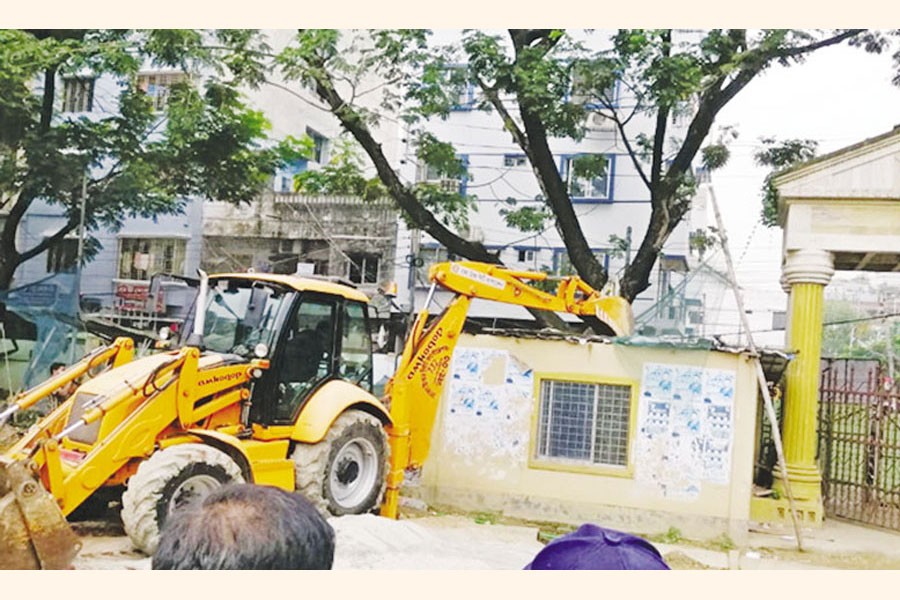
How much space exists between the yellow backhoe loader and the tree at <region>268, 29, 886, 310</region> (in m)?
1.12

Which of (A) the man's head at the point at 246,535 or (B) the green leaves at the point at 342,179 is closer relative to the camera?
(A) the man's head at the point at 246,535

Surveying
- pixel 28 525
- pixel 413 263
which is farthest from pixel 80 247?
pixel 28 525

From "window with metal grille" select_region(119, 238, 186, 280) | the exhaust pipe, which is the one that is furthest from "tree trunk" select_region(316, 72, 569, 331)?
the exhaust pipe

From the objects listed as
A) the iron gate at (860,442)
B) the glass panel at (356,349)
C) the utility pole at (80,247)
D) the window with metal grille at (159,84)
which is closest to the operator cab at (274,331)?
the glass panel at (356,349)

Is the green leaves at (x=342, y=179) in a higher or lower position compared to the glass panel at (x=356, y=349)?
higher

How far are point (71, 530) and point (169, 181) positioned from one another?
2707mm

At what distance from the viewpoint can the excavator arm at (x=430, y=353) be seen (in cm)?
573

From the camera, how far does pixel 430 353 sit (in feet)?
19.2

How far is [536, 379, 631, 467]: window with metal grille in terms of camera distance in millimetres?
6254

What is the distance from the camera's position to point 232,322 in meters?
4.96

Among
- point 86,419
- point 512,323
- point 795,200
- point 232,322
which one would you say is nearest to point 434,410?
point 512,323

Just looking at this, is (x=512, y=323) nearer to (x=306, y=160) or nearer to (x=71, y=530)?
(x=306, y=160)

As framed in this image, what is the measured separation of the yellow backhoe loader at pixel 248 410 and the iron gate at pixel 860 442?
1774 mm

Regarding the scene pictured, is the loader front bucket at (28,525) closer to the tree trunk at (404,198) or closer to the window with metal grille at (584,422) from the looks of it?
the window with metal grille at (584,422)
